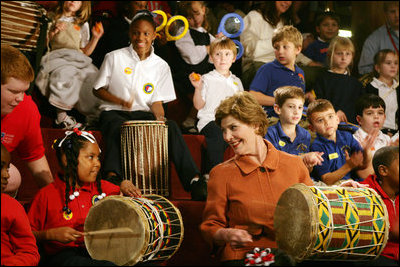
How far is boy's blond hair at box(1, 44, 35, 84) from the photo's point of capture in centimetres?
277

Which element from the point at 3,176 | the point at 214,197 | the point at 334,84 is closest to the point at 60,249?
the point at 3,176

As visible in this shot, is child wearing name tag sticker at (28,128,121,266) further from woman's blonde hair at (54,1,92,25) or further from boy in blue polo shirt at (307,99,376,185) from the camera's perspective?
woman's blonde hair at (54,1,92,25)

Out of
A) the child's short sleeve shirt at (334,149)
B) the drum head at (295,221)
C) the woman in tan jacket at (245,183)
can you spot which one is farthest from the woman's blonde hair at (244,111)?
the child's short sleeve shirt at (334,149)

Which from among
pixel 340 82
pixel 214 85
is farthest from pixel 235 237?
pixel 340 82

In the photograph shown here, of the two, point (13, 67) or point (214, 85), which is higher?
point (13, 67)

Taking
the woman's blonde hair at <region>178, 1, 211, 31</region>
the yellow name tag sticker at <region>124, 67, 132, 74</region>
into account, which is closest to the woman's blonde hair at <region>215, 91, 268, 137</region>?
the yellow name tag sticker at <region>124, 67, 132, 74</region>

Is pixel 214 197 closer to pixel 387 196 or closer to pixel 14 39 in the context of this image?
pixel 387 196

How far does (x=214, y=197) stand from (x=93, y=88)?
1587 millimetres

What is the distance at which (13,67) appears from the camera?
2779mm

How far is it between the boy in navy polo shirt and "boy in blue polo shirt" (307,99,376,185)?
1.52ft

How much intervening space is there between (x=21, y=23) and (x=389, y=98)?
114 inches

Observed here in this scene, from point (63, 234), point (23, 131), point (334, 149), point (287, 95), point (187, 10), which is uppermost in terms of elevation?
point (187, 10)

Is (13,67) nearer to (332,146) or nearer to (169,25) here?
(169,25)

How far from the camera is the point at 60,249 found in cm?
276
